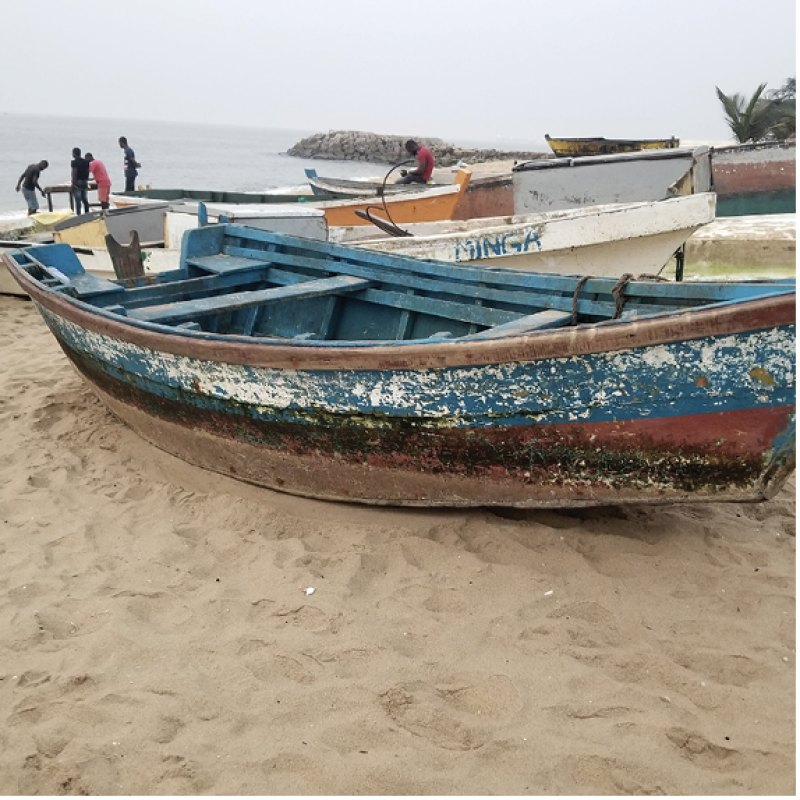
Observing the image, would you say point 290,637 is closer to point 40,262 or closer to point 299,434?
point 299,434

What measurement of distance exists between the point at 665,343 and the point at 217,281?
3.52 meters

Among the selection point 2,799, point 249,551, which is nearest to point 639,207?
point 249,551

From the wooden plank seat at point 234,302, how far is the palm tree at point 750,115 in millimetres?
19209

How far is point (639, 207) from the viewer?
6.07 m

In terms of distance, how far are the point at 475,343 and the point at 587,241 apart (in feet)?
11.4

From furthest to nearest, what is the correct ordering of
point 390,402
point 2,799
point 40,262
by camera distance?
1. point 40,262
2. point 390,402
3. point 2,799

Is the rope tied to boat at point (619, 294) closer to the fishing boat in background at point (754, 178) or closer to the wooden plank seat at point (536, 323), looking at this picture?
the wooden plank seat at point (536, 323)

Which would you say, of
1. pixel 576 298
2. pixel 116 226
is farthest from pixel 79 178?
pixel 576 298

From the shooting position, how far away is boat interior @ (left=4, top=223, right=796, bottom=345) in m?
3.77

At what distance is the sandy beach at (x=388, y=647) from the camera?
2.37 meters

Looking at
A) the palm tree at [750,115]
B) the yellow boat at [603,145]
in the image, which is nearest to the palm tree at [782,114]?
the palm tree at [750,115]

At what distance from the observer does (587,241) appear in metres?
6.18

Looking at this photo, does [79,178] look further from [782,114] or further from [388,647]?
[782,114]

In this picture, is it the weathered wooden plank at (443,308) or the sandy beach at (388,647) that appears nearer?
the sandy beach at (388,647)
